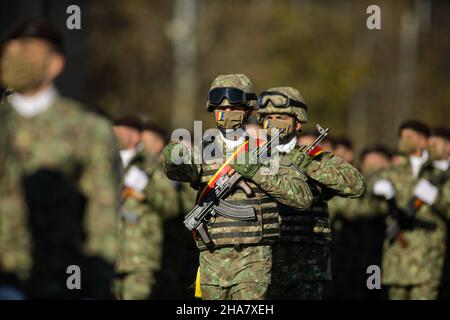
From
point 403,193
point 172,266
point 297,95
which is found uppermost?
point 297,95

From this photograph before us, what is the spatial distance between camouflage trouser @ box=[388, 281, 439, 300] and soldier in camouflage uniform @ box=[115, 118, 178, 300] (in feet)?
9.05

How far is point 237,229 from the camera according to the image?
26.6 ft

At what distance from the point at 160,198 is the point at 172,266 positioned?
3.37 feet

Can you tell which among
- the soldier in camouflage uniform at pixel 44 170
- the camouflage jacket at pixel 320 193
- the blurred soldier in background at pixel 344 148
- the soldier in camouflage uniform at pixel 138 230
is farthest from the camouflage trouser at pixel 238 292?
the blurred soldier in background at pixel 344 148

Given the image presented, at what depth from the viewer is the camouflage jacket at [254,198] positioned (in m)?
8.08

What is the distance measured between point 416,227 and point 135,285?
316cm

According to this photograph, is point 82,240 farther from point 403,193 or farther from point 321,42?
point 321,42

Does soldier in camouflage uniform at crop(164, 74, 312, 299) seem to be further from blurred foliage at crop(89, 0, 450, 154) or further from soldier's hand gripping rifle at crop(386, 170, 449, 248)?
blurred foliage at crop(89, 0, 450, 154)

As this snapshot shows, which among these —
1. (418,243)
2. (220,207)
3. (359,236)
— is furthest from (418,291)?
(220,207)

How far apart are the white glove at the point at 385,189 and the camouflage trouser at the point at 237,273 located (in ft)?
14.9

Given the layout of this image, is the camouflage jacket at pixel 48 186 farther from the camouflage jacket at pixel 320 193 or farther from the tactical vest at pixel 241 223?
the camouflage jacket at pixel 320 193

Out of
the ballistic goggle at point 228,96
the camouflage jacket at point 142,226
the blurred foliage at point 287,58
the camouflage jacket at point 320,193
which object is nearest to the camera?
the ballistic goggle at point 228,96

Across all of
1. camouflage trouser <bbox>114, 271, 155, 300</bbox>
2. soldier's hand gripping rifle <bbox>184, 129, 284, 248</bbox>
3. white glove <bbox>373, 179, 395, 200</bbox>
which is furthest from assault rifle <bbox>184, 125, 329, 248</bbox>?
white glove <bbox>373, 179, 395, 200</bbox>
